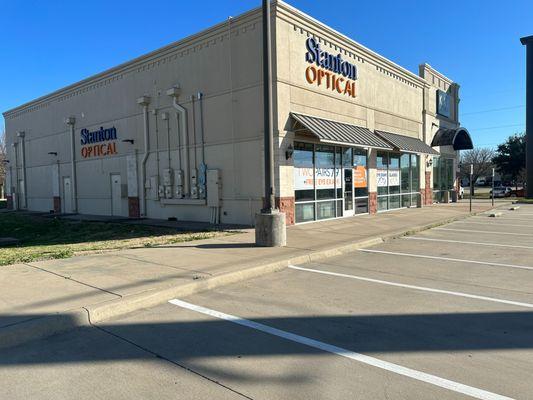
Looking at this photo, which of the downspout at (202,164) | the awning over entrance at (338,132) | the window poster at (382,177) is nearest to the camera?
the awning over entrance at (338,132)

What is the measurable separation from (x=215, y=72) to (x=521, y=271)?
1229 centimetres

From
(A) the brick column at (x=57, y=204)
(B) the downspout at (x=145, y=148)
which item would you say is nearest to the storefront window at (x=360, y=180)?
(B) the downspout at (x=145, y=148)

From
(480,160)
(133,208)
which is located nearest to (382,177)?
(133,208)

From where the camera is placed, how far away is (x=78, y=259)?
9.31 metres

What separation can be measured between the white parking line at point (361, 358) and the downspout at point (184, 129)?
1209cm

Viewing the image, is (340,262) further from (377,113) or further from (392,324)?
(377,113)

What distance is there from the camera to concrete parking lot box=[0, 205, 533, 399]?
3744mm

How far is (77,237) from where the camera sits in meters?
14.8

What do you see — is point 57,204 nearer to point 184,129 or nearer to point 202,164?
point 184,129

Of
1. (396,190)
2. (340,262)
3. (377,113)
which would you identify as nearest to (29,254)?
(340,262)

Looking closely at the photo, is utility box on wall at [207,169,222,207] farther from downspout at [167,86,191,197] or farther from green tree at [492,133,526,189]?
green tree at [492,133,526,189]

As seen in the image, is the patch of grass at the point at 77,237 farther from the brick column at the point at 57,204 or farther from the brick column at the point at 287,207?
the brick column at the point at 57,204

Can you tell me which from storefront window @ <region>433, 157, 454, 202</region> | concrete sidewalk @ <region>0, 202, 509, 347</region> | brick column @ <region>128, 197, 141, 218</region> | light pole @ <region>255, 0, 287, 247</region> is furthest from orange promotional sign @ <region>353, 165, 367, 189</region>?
storefront window @ <region>433, 157, 454, 202</region>

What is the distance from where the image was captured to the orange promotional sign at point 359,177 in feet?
62.5
